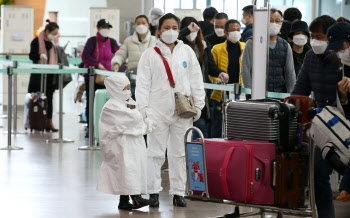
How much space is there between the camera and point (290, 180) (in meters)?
4.94

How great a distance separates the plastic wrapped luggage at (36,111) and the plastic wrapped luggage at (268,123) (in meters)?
7.96

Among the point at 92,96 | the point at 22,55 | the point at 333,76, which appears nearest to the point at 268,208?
the point at 333,76

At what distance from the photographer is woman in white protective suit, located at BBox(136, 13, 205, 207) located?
6.63m

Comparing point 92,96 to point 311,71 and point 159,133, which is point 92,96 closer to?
point 159,133

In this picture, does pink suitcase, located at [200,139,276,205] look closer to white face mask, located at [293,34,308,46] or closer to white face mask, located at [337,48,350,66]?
white face mask, located at [337,48,350,66]

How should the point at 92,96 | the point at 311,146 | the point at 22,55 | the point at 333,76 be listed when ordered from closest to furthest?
1. the point at 311,146
2. the point at 333,76
3. the point at 92,96
4. the point at 22,55

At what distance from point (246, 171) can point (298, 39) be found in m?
3.28

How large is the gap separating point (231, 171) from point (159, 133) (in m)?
1.75

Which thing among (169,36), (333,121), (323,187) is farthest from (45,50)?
(333,121)

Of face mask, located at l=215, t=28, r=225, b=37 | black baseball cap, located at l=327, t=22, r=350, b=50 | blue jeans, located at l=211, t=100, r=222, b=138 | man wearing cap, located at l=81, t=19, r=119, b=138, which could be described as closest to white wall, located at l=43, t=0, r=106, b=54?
man wearing cap, located at l=81, t=19, r=119, b=138

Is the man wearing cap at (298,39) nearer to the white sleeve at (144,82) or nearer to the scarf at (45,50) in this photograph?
the white sleeve at (144,82)

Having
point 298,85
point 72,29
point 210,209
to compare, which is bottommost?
point 210,209

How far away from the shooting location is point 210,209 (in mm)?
6602

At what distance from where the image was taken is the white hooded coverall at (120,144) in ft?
21.1
